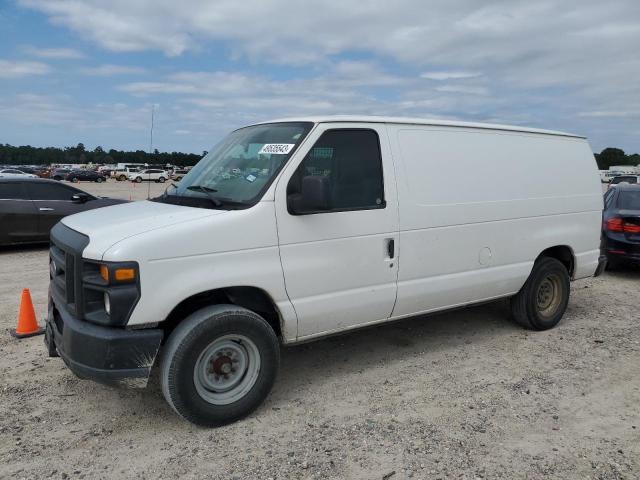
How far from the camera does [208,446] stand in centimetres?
353

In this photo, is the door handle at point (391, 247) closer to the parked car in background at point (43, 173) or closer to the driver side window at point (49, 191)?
the driver side window at point (49, 191)

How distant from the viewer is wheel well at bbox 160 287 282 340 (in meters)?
3.79

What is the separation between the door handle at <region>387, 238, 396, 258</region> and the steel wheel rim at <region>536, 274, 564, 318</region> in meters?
2.32

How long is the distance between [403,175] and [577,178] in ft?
8.41

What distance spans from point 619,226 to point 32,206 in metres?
10.6

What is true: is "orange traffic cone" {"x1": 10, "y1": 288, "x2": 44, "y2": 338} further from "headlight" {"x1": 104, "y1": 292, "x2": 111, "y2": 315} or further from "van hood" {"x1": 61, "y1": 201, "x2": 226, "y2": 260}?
"headlight" {"x1": 104, "y1": 292, "x2": 111, "y2": 315}

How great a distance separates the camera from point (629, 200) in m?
9.12

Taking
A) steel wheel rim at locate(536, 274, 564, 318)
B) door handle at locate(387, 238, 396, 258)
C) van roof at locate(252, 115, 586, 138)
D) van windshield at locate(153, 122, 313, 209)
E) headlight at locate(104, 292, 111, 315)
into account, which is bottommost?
steel wheel rim at locate(536, 274, 564, 318)

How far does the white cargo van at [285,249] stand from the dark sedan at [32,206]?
24.1 ft

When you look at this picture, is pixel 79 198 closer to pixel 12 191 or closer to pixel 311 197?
pixel 12 191

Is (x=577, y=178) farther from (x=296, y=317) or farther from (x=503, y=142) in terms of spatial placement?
(x=296, y=317)

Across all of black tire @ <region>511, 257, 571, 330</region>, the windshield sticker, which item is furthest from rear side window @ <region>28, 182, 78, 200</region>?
black tire @ <region>511, 257, 571, 330</region>

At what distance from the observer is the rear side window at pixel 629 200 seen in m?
8.93

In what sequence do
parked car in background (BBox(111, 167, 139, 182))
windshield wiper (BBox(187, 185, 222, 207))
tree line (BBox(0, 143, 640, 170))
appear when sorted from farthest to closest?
tree line (BBox(0, 143, 640, 170)), parked car in background (BBox(111, 167, 139, 182)), windshield wiper (BBox(187, 185, 222, 207))
